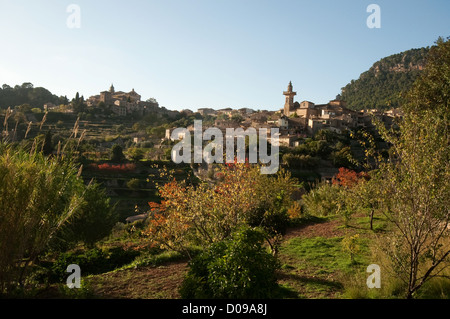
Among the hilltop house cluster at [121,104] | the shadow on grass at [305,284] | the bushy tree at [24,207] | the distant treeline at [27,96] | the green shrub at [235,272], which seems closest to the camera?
the green shrub at [235,272]

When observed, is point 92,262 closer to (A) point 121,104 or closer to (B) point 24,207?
(B) point 24,207

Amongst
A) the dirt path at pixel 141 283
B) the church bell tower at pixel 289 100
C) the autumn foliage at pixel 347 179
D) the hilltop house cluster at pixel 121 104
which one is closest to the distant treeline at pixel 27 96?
the hilltop house cluster at pixel 121 104

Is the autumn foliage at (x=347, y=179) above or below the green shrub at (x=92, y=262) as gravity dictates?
Answer: above

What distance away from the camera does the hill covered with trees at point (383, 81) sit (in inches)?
3844

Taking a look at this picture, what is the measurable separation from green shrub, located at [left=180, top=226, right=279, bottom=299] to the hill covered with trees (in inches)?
3811

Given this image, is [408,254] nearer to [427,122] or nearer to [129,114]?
[427,122]

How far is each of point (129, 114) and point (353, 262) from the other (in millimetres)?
96583

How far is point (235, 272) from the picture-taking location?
17.0 ft

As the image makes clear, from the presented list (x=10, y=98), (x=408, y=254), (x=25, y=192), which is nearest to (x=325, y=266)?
(x=408, y=254)

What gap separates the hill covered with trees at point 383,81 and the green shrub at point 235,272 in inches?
3811

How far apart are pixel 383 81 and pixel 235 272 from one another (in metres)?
130

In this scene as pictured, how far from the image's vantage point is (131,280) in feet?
26.5

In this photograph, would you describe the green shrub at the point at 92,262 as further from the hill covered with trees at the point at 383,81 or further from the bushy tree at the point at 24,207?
the hill covered with trees at the point at 383,81

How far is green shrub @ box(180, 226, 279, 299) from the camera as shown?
5129mm
